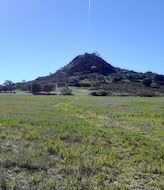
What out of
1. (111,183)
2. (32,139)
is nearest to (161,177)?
(111,183)

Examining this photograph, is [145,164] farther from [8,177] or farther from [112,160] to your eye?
[8,177]

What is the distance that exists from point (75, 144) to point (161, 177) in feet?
24.4

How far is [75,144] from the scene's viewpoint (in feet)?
69.5

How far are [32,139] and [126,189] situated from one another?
34.0ft

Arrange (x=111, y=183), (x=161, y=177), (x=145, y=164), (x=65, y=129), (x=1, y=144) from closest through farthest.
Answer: (x=111, y=183) < (x=161, y=177) < (x=145, y=164) < (x=1, y=144) < (x=65, y=129)

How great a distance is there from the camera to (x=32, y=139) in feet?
73.4

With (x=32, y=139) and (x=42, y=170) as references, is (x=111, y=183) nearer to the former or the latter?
(x=42, y=170)

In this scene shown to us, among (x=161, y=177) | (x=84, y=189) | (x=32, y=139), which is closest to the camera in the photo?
(x=84, y=189)

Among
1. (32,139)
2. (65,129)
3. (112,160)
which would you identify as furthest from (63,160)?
(65,129)

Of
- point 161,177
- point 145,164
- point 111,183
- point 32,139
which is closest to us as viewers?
point 111,183

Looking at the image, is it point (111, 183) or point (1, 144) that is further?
point (1, 144)

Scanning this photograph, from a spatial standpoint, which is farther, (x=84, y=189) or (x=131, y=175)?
(x=131, y=175)

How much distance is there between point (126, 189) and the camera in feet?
41.8

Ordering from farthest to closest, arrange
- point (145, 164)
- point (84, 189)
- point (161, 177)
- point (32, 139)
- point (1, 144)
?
1. point (32, 139)
2. point (1, 144)
3. point (145, 164)
4. point (161, 177)
5. point (84, 189)
